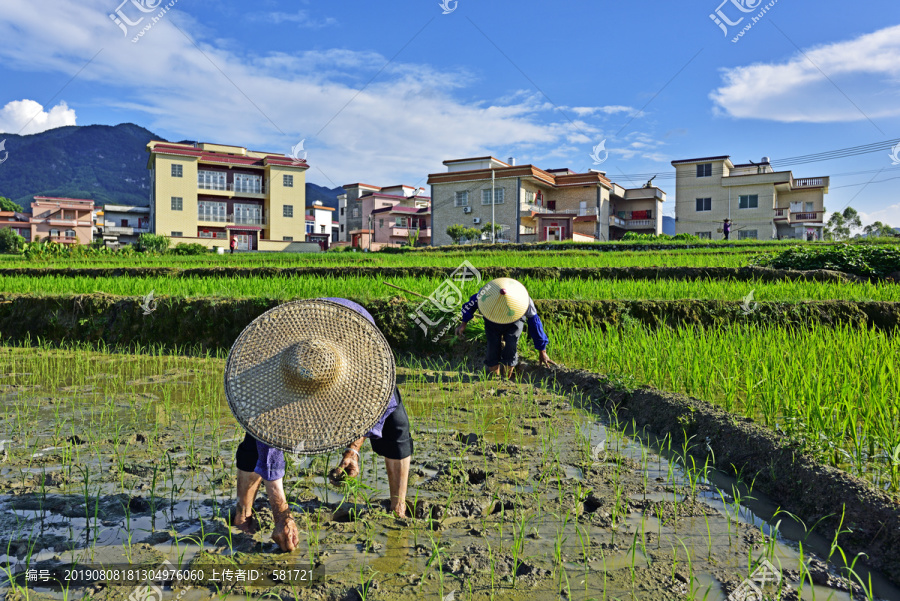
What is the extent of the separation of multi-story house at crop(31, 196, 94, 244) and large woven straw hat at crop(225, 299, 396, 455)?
4608 cm

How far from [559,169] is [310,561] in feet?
119

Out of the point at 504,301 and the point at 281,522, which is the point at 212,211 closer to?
the point at 504,301

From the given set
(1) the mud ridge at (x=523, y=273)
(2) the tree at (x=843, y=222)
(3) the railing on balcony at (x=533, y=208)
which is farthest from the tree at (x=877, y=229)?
(1) the mud ridge at (x=523, y=273)

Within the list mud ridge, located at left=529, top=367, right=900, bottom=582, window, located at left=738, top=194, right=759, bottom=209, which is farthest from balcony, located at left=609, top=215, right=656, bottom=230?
mud ridge, located at left=529, top=367, right=900, bottom=582

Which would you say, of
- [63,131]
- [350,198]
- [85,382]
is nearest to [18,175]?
[63,131]

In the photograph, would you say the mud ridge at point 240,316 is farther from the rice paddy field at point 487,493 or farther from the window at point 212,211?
the window at point 212,211

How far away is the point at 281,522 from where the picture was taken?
6.53ft

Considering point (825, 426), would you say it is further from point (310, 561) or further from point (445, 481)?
point (310, 561)

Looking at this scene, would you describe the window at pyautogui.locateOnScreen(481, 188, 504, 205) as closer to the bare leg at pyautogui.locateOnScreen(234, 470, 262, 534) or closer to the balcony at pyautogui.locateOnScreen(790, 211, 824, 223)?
the balcony at pyautogui.locateOnScreen(790, 211, 824, 223)

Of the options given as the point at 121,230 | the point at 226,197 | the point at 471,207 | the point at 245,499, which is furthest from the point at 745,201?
the point at 121,230

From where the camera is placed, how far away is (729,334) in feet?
16.2

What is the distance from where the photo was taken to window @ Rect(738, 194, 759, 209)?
31.0 metres

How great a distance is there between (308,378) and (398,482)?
2.50 ft

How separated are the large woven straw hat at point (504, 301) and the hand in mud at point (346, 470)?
1925mm
